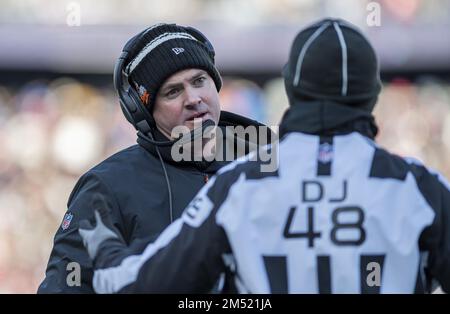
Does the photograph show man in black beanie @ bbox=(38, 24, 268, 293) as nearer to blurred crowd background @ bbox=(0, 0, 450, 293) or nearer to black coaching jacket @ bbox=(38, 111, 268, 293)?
black coaching jacket @ bbox=(38, 111, 268, 293)

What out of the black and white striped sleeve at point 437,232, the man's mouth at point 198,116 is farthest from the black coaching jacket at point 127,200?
the black and white striped sleeve at point 437,232

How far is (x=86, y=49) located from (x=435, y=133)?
6.90 feet

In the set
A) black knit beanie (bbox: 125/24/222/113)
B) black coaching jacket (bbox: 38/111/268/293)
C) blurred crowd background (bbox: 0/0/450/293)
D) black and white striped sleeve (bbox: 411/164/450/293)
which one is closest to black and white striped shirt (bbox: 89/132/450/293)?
black and white striped sleeve (bbox: 411/164/450/293)

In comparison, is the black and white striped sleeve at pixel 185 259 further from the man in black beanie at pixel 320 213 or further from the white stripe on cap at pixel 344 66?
the white stripe on cap at pixel 344 66

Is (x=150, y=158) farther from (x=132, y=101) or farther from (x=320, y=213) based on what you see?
(x=320, y=213)

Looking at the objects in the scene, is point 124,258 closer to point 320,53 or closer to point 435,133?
point 320,53

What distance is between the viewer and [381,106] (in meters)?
6.75

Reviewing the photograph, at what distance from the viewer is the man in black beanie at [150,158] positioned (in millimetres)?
2729

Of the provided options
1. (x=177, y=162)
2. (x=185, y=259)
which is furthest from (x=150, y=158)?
(x=185, y=259)

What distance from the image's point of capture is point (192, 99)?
2994mm

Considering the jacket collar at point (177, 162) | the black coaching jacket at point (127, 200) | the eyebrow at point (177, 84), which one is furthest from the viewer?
the eyebrow at point (177, 84)

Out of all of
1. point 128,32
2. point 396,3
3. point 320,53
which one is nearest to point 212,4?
point 128,32

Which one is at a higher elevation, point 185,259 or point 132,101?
point 132,101

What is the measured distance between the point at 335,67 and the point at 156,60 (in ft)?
3.10
